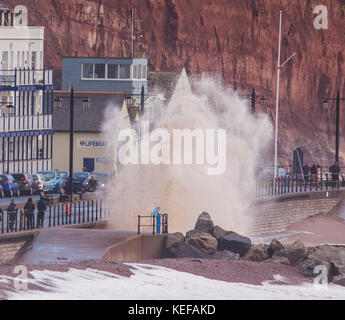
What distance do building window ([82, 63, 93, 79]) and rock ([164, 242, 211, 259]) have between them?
1692 inches

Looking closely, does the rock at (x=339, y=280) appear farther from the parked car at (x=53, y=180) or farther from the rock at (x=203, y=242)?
the parked car at (x=53, y=180)

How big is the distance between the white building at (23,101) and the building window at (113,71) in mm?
9285

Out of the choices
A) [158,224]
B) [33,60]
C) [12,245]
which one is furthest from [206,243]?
[33,60]

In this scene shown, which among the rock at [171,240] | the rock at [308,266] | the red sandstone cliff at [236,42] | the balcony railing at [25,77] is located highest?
the red sandstone cliff at [236,42]

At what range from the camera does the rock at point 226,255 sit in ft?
156

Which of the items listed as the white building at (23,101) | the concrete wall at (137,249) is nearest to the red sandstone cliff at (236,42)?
the white building at (23,101)

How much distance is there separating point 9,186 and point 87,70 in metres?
28.1

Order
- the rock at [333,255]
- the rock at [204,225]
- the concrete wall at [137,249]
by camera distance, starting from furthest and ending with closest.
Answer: the rock at [204,225]
the rock at [333,255]
the concrete wall at [137,249]

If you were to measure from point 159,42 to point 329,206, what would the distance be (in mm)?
55354

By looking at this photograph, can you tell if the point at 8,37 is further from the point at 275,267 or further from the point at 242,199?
the point at 275,267

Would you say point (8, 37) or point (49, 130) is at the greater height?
point (8, 37)

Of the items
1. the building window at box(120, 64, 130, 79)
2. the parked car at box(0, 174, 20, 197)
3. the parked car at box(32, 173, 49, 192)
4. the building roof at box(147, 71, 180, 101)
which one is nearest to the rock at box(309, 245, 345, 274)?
the parked car at box(0, 174, 20, 197)

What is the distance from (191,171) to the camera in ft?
186
